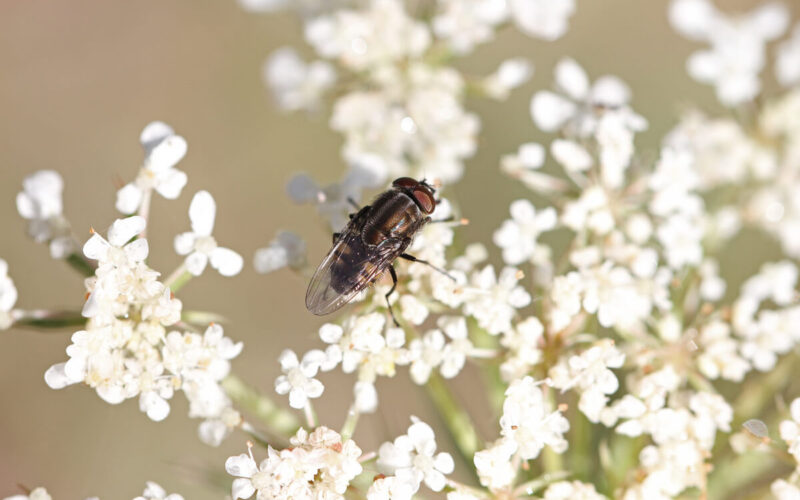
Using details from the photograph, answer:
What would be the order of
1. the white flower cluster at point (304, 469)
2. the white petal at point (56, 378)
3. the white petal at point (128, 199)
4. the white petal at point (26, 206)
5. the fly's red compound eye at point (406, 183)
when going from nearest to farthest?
the white flower cluster at point (304, 469)
the white petal at point (56, 378)
the white petal at point (128, 199)
the white petal at point (26, 206)
the fly's red compound eye at point (406, 183)

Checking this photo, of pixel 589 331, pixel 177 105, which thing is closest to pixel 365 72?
pixel 589 331

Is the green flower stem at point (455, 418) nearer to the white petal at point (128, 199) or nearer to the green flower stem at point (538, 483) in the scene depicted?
the green flower stem at point (538, 483)

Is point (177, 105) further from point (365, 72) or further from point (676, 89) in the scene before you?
point (676, 89)

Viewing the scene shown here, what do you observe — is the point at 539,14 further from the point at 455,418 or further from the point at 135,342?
the point at 135,342

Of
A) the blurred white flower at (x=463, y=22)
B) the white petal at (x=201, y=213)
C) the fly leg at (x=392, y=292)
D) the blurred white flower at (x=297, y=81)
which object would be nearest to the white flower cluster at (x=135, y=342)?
the white petal at (x=201, y=213)

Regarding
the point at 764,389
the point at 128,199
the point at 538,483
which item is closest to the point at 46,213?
the point at 128,199

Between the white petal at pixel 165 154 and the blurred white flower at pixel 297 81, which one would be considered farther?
the blurred white flower at pixel 297 81
